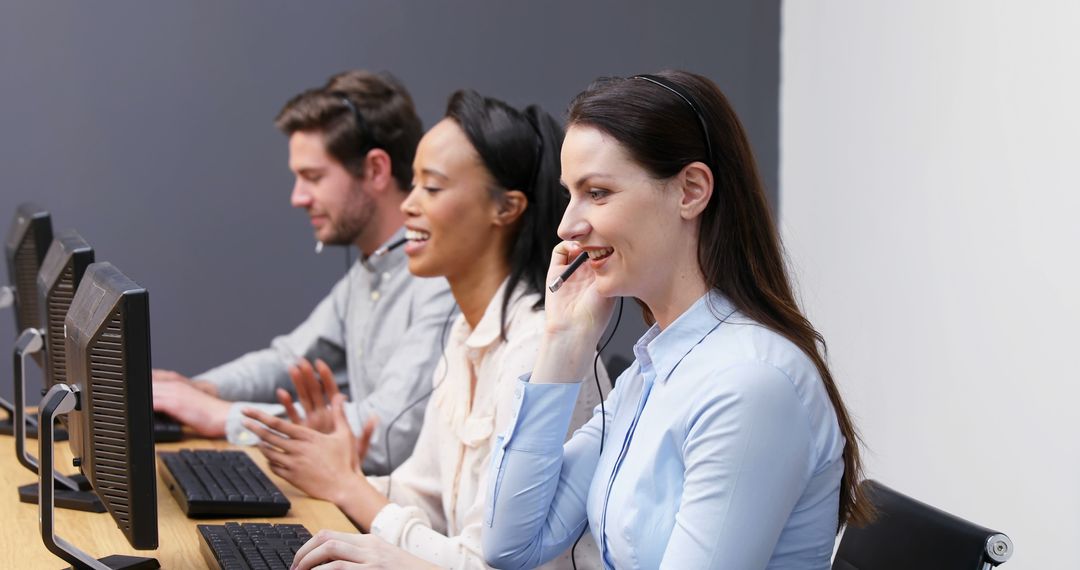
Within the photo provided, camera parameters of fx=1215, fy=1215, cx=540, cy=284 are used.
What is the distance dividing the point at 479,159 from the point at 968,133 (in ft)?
3.32

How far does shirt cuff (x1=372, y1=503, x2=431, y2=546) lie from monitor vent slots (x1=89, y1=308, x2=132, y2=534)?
47 cm

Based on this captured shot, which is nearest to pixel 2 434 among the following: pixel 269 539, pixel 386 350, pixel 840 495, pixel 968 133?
pixel 386 350

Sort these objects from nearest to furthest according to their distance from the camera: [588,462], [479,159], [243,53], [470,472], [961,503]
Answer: [588,462]
[470,472]
[479,159]
[961,503]
[243,53]

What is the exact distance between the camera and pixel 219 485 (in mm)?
1940

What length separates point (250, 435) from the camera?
2.48 metres

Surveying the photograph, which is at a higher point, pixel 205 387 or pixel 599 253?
pixel 599 253

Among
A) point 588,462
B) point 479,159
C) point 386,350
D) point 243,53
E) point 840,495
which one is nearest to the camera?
point 840,495

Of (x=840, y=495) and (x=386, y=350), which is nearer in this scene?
(x=840, y=495)

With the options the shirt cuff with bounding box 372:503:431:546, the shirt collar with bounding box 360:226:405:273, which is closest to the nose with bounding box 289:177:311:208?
the shirt collar with bounding box 360:226:405:273

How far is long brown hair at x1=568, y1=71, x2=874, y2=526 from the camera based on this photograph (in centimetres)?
131

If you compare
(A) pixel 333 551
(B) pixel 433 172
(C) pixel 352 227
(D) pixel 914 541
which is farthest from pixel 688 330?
(C) pixel 352 227

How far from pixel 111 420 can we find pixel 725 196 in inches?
28.0

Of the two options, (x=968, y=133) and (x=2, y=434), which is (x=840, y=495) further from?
(x=2, y=434)

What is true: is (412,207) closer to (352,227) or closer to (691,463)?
(352,227)
